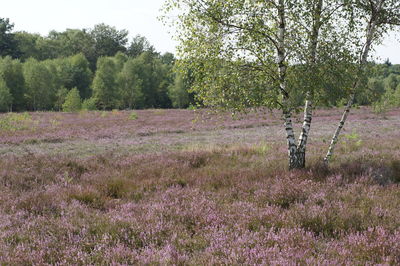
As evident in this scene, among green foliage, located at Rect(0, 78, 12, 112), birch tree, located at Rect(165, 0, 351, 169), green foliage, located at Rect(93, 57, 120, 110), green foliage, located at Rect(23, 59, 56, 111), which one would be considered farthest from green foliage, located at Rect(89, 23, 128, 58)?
birch tree, located at Rect(165, 0, 351, 169)

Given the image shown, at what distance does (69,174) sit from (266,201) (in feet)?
19.7

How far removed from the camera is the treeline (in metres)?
58.6

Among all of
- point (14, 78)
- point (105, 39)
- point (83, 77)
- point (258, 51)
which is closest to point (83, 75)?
point (83, 77)

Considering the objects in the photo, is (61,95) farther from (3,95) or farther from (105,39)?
(105,39)

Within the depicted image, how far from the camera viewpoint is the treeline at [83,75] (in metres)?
58.6

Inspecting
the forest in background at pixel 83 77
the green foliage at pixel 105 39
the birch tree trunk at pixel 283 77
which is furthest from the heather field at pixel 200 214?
the green foliage at pixel 105 39

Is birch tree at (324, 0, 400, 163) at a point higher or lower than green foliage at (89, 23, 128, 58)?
lower

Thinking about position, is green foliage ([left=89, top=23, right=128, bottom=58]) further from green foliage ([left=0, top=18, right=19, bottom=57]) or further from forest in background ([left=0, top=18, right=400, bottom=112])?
green foliage ([left=0, top=18, right=19, bottom=57])

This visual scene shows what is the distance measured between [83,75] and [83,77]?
0.49 metres

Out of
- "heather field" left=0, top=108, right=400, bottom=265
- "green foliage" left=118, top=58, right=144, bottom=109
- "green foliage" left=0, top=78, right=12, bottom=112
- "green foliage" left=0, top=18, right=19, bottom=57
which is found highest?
"green foliage" left=0, top=18, right=19, bottom=57

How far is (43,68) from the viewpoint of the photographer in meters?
58.3

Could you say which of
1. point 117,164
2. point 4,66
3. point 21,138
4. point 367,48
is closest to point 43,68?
point 4,66

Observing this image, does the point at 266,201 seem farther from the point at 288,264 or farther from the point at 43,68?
the point at 43,68

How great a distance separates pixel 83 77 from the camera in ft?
246
